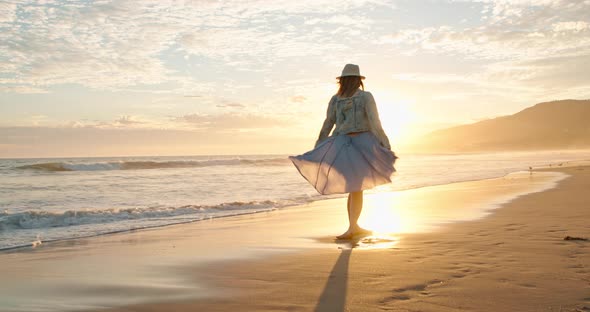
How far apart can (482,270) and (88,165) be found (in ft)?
125

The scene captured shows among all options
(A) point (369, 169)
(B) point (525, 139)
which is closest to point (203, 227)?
(A) point (369, 169)

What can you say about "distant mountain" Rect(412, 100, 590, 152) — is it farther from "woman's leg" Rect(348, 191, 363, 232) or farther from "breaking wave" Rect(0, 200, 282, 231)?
"woman's leg" Rect(348, 191, 363, 232)

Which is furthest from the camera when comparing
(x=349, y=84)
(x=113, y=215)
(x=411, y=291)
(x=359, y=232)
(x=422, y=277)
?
(x=113, y=215)

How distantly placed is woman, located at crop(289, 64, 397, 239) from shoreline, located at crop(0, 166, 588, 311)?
2.39 ft

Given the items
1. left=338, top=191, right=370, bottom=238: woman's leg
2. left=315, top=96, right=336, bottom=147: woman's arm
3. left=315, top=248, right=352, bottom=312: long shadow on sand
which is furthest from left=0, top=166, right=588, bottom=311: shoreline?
left=315, top=96, right=336, bottom=147: woman's arm

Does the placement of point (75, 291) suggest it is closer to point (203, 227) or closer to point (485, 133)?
point (203, 227)

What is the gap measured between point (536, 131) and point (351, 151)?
18683cm

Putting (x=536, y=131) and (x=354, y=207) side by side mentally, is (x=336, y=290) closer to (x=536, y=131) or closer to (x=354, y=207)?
(x=354, y=207)

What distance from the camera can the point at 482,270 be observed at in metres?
4.02

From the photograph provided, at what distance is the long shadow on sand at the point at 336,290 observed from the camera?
3223 millimetres

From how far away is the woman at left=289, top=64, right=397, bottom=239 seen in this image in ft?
20.0

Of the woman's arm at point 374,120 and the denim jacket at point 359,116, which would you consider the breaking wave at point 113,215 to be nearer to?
the denim jacket at point 359,116

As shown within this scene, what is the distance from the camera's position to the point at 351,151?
614 cm

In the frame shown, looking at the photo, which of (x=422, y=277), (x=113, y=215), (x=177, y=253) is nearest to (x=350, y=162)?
(x=177, y=253)
